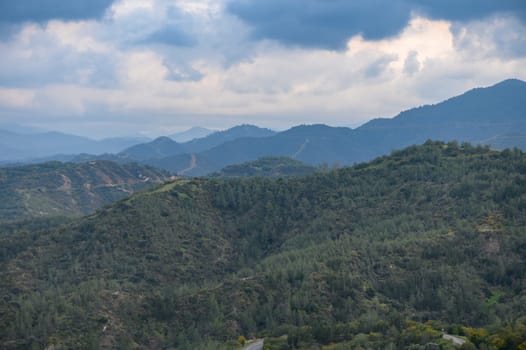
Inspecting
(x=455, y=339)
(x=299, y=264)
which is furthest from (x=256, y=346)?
(x=299, y=264)

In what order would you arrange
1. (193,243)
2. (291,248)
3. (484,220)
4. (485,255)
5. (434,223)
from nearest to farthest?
(485,255) → (484,220) → (434,223) → (291,248) → (193,243)

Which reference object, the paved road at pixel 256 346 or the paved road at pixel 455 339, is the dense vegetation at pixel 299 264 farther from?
the paved road at pixel 256 346

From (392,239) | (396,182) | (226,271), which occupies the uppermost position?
(396,182)

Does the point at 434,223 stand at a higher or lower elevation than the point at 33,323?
higher

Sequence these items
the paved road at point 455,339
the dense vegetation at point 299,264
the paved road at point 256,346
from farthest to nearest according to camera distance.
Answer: the dense vegetation at point 299,264, the paved road at point 256,346, the paved road at point 455,339

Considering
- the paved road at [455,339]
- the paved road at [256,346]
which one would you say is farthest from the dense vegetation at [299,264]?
the paved road at [256,346]

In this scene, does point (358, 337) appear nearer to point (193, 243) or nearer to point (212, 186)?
point (193, 243)

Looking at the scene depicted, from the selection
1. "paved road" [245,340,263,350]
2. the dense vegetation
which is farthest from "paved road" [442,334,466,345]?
"paved road" [245,340,263,350]

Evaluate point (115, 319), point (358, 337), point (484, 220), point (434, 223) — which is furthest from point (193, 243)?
point (358, 337)

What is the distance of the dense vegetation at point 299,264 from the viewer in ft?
223

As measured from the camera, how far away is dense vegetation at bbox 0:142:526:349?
223ft

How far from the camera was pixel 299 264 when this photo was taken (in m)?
83.0

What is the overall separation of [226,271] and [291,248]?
542 inches

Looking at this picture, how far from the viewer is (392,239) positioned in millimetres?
92625
